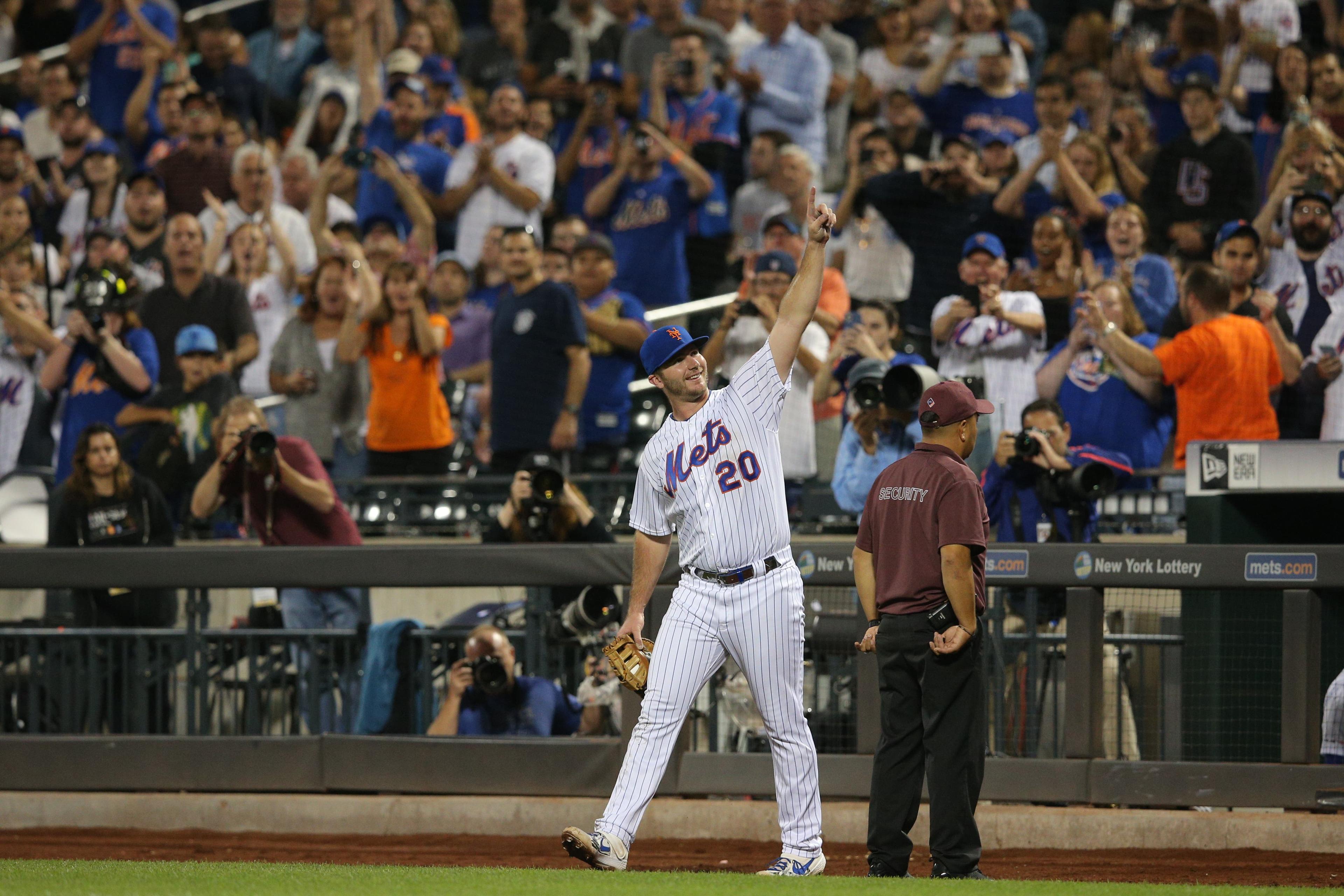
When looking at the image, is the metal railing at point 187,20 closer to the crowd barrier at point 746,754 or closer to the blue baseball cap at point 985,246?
the blue baseball cap at point 985,246

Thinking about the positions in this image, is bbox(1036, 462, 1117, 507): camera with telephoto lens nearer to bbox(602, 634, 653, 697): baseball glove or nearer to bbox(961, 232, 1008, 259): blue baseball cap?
bbox(961, 232, 1008, 259): blue baseball cap

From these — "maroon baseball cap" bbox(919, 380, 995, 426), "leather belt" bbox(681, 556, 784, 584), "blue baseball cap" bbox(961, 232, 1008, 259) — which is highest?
"blue baseball cap" bbox(961, 232, 1008, 259)

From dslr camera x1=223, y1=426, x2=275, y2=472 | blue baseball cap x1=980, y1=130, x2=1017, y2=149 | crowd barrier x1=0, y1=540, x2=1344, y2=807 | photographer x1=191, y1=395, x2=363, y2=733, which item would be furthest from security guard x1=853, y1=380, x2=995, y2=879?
blue baseball cap x1=980, y1=130, x2=1017, y2=149

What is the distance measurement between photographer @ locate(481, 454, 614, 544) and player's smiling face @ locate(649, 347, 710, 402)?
201 centimetres

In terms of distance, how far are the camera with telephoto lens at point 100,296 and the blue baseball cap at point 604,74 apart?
400cm

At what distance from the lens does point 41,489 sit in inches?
410

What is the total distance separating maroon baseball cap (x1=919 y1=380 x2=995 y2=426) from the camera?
18.1 ft

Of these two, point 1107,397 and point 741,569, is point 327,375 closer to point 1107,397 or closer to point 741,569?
point 1107,397

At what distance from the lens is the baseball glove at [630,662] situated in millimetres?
5637

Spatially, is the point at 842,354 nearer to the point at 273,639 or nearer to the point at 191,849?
the point at 273,639

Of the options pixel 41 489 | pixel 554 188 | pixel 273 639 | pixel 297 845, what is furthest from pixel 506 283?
pixel 297 845

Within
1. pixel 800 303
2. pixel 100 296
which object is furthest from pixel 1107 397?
pixel 100 296

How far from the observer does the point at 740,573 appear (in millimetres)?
5527

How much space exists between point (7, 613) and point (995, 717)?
602 centimetres
